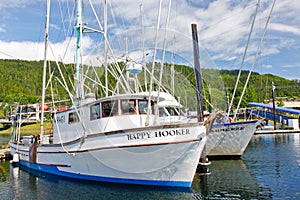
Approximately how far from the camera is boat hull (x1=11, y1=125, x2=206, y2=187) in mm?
16859

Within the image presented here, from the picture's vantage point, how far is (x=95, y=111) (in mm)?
20219

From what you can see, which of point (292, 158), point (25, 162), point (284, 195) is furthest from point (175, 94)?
point (25, 162)

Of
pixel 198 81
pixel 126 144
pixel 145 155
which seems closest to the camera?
pixel 145 155

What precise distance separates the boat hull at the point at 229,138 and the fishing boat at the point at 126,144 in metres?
10.5

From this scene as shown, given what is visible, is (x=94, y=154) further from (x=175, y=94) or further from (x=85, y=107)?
(x=175, y=94)

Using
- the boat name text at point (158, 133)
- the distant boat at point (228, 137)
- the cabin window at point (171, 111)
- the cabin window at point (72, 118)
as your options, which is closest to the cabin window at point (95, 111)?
the cabin window at point (72, 118)

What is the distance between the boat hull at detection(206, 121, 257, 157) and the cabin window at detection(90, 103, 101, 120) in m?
12.5

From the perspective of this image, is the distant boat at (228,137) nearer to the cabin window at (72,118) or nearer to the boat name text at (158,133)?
the boat name text at (158,133)

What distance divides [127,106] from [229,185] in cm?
820

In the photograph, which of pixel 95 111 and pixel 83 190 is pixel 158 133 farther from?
pixel 83 190

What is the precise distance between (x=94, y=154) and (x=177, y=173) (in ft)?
18.0

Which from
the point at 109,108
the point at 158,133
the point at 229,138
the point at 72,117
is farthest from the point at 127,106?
the point at 229,138

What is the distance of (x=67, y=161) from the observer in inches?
861

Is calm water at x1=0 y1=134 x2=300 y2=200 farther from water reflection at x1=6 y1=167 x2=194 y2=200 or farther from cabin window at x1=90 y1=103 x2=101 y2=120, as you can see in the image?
cabin window at x1=90 y1=103 x2=101 y2=120
